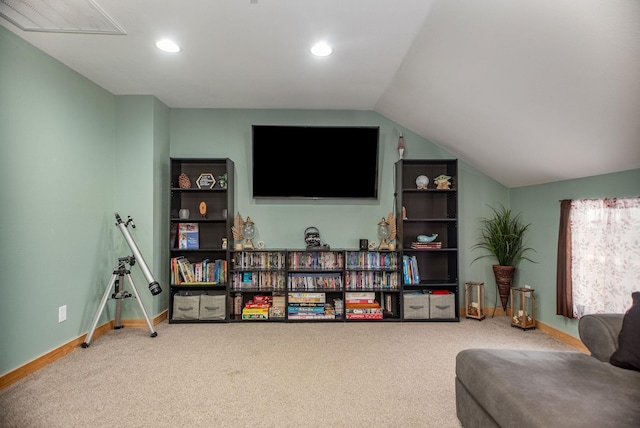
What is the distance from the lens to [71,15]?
233cm

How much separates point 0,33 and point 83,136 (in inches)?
40.5

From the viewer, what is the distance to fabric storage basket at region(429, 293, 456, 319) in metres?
3.97

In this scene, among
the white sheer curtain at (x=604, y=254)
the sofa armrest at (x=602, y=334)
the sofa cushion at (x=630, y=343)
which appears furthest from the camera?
the white sheer curtain at (x=604, y=254)

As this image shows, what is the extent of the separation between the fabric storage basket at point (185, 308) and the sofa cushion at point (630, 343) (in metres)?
3.68

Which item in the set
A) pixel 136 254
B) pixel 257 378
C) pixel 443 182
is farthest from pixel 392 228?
pixel 136 254

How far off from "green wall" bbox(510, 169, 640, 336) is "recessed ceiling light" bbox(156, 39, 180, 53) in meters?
3.79

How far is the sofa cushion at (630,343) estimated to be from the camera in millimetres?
1673

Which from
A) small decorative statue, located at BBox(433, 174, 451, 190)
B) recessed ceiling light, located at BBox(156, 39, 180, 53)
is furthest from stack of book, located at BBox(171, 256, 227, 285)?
small decorative statue, located at BBox(433, 174, 451, 190)

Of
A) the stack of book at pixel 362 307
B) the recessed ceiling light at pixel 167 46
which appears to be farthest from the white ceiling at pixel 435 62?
the stack of book at pixel 362 307

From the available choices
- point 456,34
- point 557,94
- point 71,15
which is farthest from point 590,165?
point 71,15

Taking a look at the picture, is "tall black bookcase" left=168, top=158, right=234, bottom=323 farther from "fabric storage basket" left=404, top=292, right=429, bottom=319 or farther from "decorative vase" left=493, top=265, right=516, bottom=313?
"decorative vase" left=493, top=265, right=516, bottom=313

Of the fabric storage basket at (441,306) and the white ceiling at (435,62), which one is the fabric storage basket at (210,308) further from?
the fabric storage basket at (441,306)

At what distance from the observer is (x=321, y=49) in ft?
9.23

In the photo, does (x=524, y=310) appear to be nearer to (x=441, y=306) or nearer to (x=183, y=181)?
(x=441, y=306)
